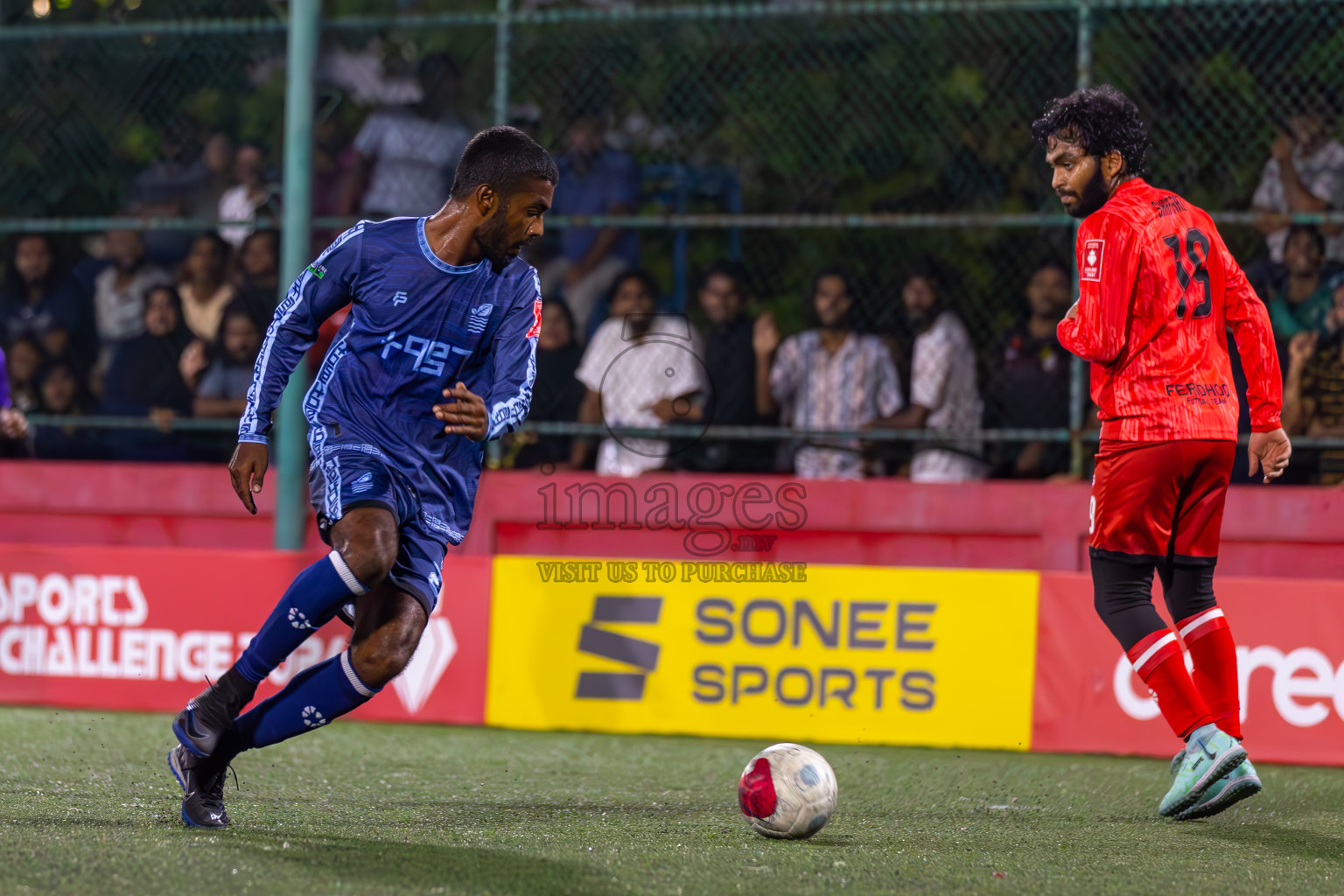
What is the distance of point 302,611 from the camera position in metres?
4.14

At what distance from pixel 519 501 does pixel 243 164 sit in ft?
9.40

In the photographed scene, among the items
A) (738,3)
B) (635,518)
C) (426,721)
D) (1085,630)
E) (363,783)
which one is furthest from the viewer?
(738,3)

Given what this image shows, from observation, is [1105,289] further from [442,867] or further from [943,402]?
[943,402]

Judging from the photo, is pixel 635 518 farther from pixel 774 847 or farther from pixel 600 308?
pixel 774 847

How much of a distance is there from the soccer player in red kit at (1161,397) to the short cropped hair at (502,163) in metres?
1.66

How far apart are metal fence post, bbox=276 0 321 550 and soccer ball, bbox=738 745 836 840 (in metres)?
4.08

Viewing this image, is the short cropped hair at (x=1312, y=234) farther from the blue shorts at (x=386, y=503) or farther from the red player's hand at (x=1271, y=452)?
the blue shorts at (x=386, y=503)

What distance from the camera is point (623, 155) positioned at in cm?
877

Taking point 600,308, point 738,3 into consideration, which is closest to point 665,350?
point 600,308

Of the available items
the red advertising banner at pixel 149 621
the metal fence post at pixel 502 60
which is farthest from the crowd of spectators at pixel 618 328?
the red advertising banner at pixel 149 621

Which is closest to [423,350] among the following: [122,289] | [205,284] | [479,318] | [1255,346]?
[479,318]

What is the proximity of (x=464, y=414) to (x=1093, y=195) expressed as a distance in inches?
84.9

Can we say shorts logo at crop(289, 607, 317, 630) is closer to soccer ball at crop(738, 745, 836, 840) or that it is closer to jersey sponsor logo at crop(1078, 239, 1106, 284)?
soccer ball at crop(738, 745, 836, 840)

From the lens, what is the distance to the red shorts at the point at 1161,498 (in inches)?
186
